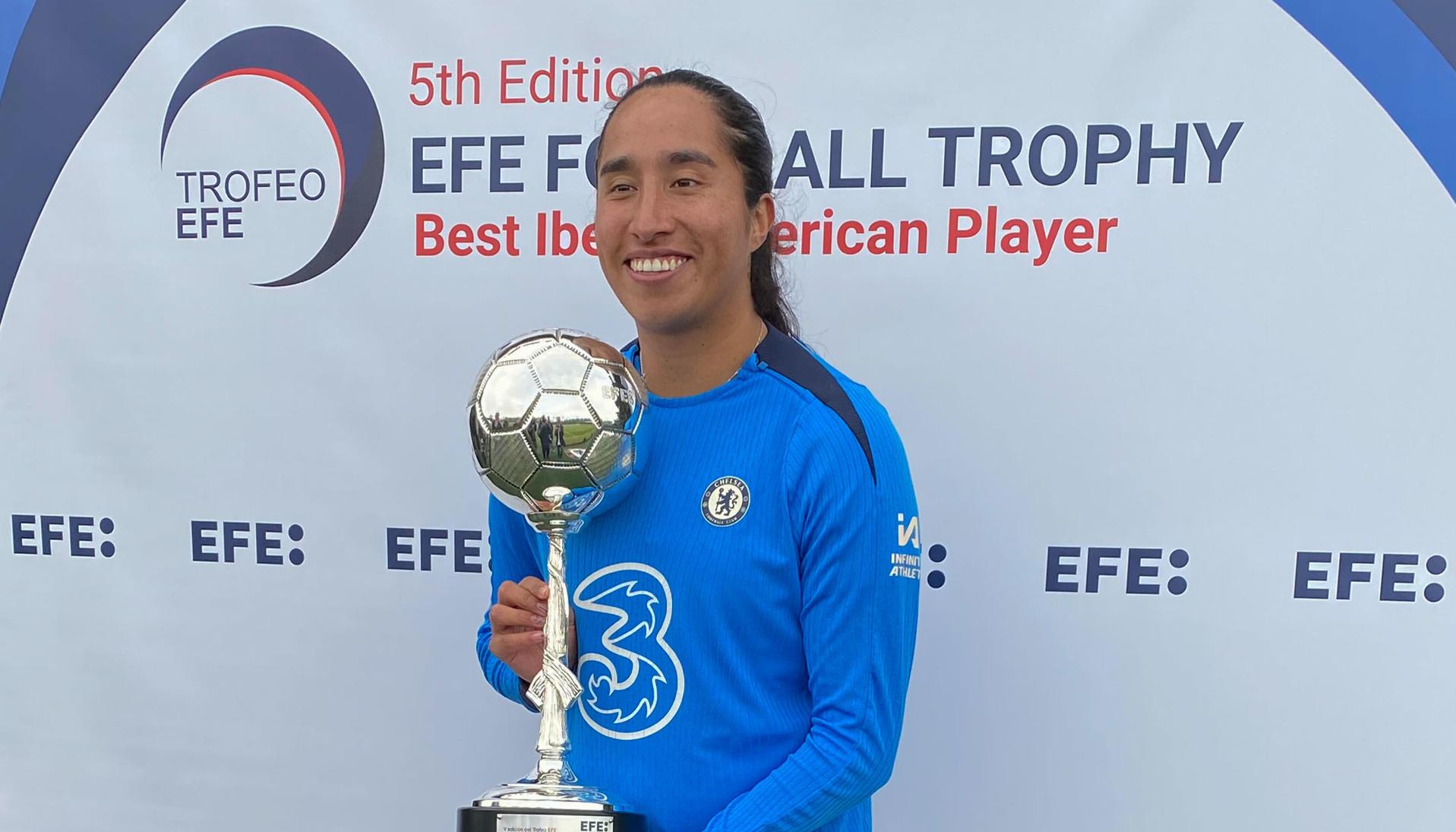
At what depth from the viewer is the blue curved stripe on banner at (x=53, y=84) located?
4.98 feet

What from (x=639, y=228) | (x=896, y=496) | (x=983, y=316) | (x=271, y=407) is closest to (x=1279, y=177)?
(x=983, y=316)

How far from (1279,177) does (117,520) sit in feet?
6.57

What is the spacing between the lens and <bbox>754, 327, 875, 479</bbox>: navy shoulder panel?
2.75 ft

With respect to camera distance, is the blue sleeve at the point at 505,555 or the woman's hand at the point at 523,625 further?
the blue sleeve at the point at 505,555

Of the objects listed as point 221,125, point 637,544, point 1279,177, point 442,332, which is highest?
point 221,125

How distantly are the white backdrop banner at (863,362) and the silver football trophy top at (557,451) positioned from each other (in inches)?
22.9

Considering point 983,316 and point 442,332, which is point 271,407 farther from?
point 983,316

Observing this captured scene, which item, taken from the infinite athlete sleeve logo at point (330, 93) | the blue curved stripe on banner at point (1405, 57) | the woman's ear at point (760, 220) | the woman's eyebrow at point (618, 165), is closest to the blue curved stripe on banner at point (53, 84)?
the infinite athlete sleeve logo at point (330, 93)

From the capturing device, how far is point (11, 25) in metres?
1.56

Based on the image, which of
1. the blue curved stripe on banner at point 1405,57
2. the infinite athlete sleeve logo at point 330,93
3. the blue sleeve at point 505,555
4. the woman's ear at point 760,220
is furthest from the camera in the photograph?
the infinite athlete sleeve logo at point 330,93

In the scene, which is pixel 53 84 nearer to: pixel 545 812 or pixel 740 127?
pixel 740 127

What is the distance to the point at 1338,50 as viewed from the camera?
4.06ft

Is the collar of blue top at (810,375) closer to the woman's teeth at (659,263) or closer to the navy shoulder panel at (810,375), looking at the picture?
the navy shoulder panel at (810,375)

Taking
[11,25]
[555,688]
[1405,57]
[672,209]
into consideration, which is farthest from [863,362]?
[11,25]
